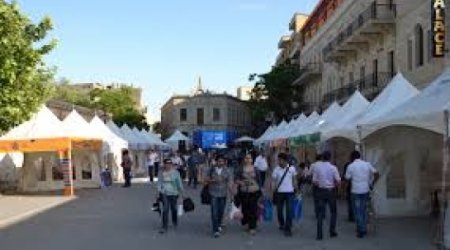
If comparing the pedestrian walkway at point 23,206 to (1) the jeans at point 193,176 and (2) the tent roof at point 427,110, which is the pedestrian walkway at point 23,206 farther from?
(2) the tent roof at point 427,110

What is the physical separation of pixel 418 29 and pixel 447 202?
885 inches

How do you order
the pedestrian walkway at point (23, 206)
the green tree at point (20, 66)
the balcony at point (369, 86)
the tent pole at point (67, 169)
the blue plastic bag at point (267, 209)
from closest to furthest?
the blue plastic bag at point (267, 209)
the pedestrian walkway at point (23, 206)
the green tree at point (20, 66)
the tent pole at point (67, 169)
the balcony at point (369, 86)

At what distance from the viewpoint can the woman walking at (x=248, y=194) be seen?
17047 mm

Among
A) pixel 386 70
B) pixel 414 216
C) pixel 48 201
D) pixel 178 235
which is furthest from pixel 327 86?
pixel 178 235

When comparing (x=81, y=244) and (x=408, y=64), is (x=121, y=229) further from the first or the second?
(x=408, y=64)

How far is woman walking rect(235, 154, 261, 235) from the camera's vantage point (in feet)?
55.9

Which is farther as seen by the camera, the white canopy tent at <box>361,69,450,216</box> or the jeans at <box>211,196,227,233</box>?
the white canopy tent at <box>361,69,450,216</box>

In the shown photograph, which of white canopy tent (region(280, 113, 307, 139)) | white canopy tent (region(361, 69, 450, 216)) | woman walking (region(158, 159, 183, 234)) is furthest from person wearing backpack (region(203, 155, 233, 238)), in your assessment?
white canopy tent (region(280, 113, 307, 139))

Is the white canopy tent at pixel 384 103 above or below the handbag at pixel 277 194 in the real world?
→ above

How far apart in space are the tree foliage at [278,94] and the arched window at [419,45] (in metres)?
41.4

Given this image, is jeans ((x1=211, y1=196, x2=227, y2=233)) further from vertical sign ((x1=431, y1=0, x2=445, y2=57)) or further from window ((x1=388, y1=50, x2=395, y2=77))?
window ((x1=388, y1=50, x2=395, y2=77))

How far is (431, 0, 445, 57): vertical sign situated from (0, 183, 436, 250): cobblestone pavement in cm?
1047

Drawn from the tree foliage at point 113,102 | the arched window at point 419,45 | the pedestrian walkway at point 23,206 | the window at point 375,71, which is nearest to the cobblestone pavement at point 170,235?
the pedestrian walkway at point 23,206

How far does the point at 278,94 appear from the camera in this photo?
79.2m
